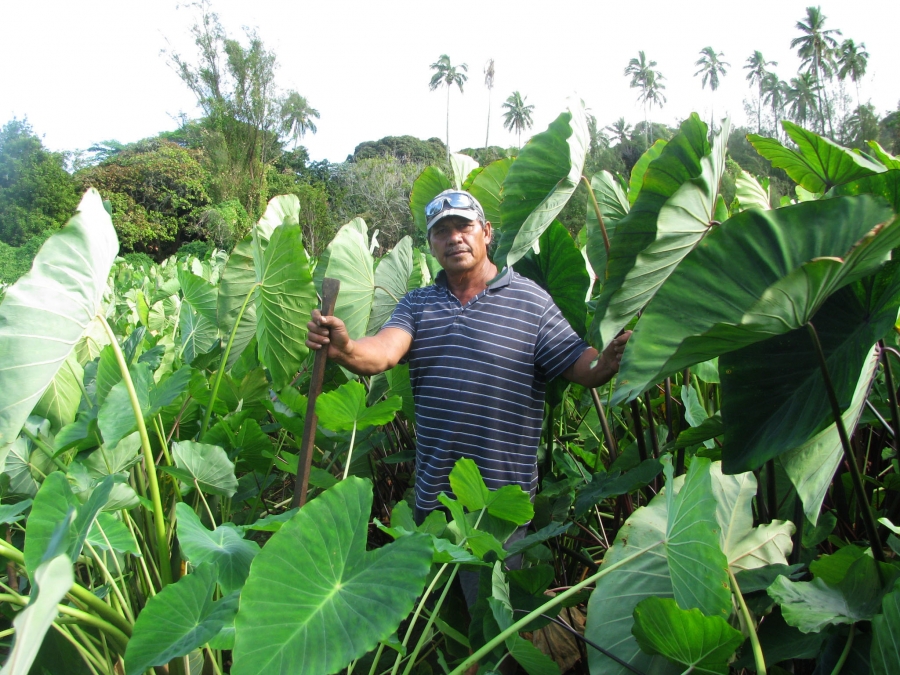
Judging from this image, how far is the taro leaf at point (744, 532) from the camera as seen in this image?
882mm

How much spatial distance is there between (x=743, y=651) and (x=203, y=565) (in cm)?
69

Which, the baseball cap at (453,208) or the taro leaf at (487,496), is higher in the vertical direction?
the baseball cap at (453,208)

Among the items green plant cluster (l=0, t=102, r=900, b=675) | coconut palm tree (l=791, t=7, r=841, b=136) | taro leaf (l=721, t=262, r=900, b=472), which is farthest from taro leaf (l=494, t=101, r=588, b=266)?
coconut palm tree (l=791, t=7, r=841, b=136)

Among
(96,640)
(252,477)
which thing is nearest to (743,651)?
(96,640)

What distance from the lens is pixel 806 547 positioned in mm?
991

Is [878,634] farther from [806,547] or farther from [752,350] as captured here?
[806,547]

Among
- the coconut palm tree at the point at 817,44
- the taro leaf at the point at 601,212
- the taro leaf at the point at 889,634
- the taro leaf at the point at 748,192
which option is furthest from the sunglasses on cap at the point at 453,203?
the coconut palm tree at the point at 817,44

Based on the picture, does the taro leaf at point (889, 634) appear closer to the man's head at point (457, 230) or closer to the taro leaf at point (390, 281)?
the man's head at point (457, 230)

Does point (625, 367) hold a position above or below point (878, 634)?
above

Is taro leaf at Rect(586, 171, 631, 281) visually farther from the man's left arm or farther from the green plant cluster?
the man's left arm

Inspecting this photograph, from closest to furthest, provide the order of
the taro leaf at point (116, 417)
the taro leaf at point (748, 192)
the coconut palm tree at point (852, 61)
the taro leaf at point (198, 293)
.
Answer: the taro leaf at point (116, 417)
the taro leaf at point (748, 192)
the taro leaf at point (198, 293)
the coconut palm tree at point (852, 61)

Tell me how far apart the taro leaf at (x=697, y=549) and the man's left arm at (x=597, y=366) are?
371 millimetres

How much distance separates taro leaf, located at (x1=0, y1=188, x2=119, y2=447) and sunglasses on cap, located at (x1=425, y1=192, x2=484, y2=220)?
79 cm

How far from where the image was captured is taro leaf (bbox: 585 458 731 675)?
732 millimetres
